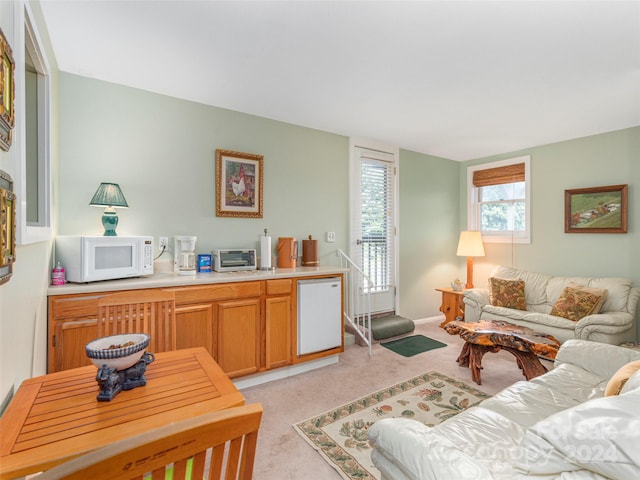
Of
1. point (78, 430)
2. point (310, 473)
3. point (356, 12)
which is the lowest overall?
point (310, 473)

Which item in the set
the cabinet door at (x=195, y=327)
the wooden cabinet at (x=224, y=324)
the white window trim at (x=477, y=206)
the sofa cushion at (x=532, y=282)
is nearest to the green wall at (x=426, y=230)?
the white window trim at (x=477, y=206)

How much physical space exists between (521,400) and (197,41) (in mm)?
2906

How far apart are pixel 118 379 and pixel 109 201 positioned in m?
1.72

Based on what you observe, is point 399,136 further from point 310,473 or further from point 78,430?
point 78,430

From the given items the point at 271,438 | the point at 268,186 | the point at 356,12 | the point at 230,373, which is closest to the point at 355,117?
the point at 268,186

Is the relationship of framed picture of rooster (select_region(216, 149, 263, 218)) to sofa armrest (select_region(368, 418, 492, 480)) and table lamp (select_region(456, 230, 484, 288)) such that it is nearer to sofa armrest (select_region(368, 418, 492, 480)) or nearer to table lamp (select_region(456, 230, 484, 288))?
sofa armrest (select_region(368, 418, 492, 480))

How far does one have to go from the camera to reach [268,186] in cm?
337

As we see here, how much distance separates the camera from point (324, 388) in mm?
2723

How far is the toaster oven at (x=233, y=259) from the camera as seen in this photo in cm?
288

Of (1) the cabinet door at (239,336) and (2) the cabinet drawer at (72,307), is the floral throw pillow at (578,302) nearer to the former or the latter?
(1) the cabinet door at (239,336)

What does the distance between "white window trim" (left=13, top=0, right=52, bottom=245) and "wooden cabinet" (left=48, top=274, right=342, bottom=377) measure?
0.59m

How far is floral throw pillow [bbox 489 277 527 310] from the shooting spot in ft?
12.7

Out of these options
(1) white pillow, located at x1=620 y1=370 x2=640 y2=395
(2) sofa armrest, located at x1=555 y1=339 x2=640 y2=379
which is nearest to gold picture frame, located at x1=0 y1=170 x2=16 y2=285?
(1) white pillow, located at x1=620 y1=370 x2=640 y2=395

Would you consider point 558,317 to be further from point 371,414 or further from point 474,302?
point 371,414
